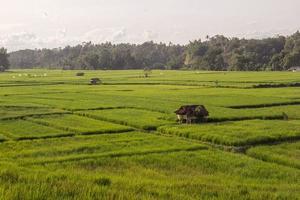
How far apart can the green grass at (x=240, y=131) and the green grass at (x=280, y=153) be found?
1.28m

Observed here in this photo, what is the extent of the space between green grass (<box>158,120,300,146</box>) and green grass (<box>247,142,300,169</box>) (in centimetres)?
128

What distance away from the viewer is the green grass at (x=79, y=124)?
76.9 ft

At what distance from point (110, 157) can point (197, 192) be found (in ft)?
24.0

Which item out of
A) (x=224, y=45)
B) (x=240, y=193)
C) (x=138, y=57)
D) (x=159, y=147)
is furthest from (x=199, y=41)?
(x=240, y=193)

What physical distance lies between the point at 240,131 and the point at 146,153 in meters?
6.22

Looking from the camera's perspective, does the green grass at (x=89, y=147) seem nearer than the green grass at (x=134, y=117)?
Yes

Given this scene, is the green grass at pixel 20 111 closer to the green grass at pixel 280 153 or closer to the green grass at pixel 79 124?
the green grass at pixel 79 124

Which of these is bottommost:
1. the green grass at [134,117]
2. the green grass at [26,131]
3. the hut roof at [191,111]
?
the green grass at [134,117]

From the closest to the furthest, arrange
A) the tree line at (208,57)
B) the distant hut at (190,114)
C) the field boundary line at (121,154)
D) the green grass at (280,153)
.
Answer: the field boundary line at (121,154) → the green grass at (280,153) → the distant hut at (190,114) → the tree line at (208,57)

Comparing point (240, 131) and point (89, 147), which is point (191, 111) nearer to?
point (240, 131)

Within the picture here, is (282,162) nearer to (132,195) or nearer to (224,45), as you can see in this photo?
(132,195)

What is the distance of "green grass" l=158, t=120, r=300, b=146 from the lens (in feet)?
67.3

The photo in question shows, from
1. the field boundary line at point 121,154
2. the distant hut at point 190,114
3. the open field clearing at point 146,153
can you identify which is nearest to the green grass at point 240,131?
the open field clearing at point 146,153

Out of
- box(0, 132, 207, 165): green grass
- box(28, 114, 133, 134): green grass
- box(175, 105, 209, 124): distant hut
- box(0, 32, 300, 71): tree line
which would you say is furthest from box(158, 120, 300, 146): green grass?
box(0, 32, 300, 71): tree line
